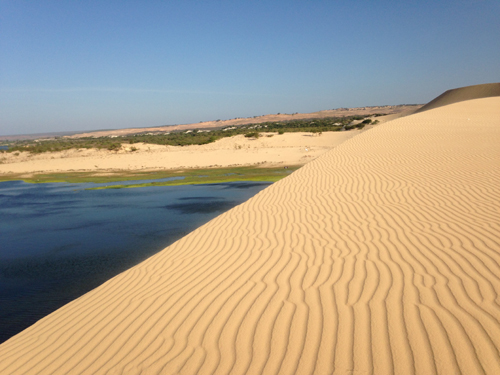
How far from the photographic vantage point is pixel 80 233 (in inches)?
421

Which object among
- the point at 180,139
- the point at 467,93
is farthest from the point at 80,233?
the point at 467,93

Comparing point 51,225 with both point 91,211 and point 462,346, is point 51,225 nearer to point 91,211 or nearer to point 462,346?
point 91,211

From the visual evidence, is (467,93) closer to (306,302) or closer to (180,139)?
(180,139)

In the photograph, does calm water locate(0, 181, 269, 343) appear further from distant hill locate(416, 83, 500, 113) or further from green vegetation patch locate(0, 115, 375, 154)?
distant hill locate(416, 83, 500, 113)

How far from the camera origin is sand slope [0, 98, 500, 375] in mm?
Answer: 2646

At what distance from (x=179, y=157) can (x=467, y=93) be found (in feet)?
138

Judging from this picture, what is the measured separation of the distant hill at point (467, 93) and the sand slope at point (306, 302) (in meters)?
49.4

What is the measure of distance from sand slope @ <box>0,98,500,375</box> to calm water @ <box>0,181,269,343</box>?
98.5 inches

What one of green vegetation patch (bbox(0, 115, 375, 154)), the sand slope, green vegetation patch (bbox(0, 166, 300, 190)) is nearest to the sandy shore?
green vegetation patch (bbox(0, 115, 375, 154))

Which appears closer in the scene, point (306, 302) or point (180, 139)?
point (306, 302)

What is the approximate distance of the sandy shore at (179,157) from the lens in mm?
28250

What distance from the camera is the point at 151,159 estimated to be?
102ft

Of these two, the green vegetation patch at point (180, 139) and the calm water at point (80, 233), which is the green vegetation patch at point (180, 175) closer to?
the calm water at point (80, 233)

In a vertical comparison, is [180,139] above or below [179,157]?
above
